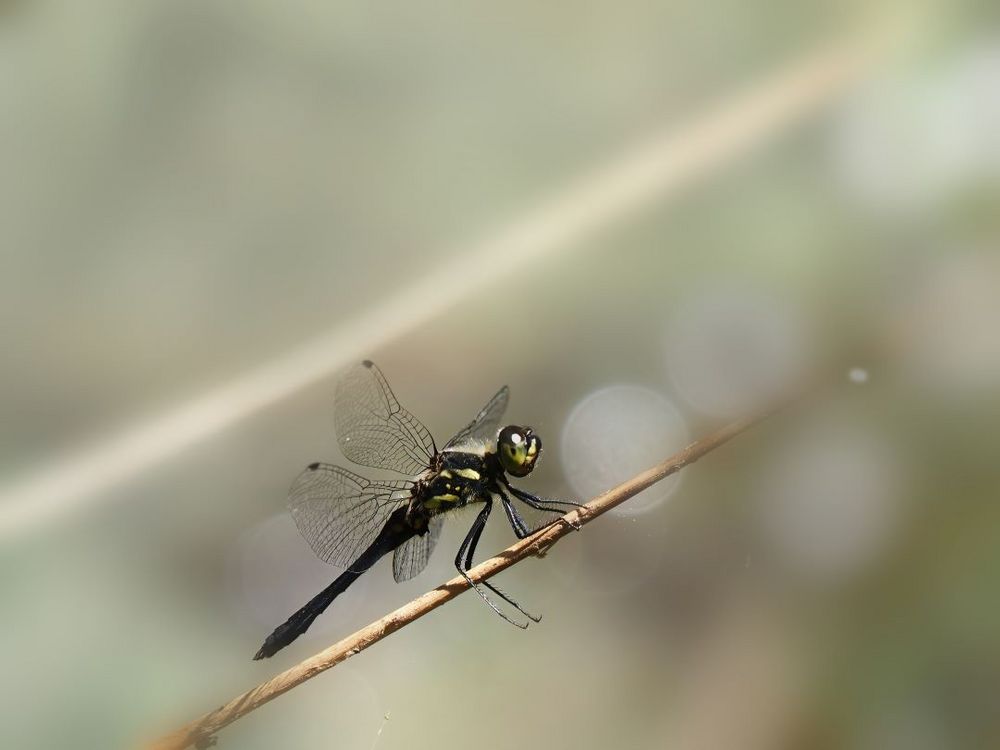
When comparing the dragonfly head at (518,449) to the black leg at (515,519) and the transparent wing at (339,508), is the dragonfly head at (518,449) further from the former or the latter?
the transparent wing at (339,508)

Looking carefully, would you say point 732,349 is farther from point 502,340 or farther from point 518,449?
point 518,449

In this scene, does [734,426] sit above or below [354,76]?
below

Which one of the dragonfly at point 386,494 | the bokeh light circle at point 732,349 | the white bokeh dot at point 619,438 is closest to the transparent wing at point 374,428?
the dragonfly at point 386,494

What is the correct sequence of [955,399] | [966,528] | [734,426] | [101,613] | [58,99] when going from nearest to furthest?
1. [734,426]
2. [966,528]
3. [955,399]
4. [101,613]
5. [58,99]

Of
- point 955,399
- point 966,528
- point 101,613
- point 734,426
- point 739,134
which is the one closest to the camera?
point 734,426

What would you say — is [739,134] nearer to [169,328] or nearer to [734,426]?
[734,426]

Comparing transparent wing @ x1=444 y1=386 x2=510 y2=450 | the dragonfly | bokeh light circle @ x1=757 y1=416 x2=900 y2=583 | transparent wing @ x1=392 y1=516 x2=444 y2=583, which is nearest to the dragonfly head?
the dragonfly

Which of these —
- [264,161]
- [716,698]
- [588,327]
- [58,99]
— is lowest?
[716,698]

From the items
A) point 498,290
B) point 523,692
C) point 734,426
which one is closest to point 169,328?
point 498,290
